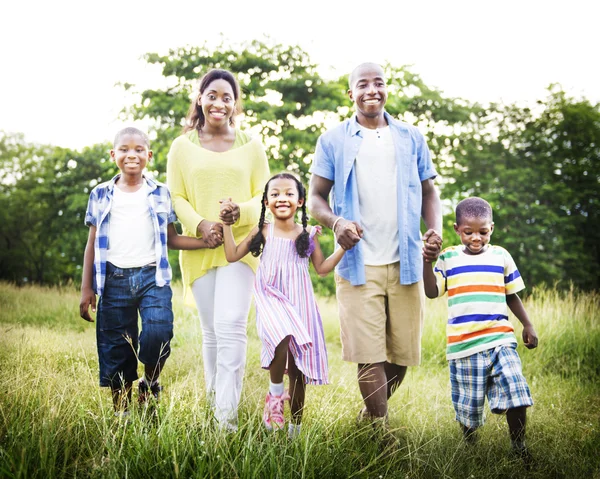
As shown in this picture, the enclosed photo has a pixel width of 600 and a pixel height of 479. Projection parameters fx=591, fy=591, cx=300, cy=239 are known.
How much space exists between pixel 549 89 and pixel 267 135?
11.3 m

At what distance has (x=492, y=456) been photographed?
353cm

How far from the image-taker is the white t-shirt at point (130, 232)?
11.8ft

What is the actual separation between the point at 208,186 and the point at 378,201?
109 centimetres

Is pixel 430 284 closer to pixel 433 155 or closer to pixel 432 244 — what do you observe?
pixel 432 244

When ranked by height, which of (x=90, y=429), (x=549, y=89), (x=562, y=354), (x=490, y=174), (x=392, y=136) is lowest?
(x=562, y=354)

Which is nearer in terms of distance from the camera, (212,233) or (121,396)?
(121,396)

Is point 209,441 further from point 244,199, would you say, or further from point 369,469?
point 244,199

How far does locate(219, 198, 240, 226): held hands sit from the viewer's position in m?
3.50

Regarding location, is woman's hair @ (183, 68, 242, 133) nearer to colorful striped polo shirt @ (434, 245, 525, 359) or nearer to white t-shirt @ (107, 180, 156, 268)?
white t-shirt @ (107, 180, 156, 268)

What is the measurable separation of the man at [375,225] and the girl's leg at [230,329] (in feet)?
2.04

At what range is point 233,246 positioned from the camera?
11.8 feet

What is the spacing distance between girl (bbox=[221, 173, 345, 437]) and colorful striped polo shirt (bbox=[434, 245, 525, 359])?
2.66 feet

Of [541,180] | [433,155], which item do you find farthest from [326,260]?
[541,180]

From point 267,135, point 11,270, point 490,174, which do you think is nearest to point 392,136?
point 267,135
